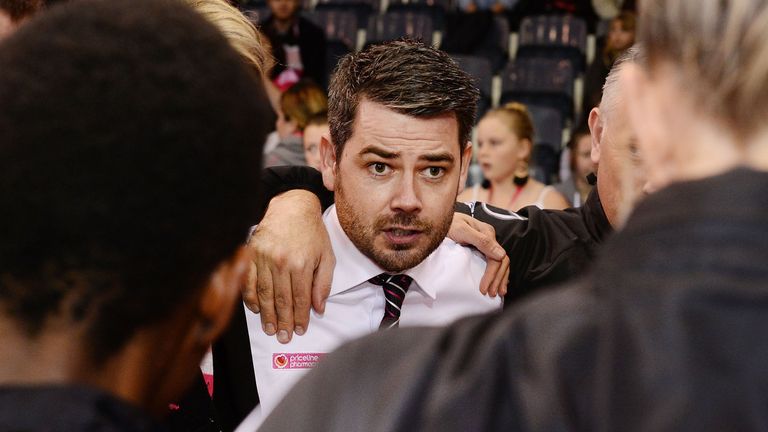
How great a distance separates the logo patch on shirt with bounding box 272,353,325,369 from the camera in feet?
6.81

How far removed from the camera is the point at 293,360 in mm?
2088

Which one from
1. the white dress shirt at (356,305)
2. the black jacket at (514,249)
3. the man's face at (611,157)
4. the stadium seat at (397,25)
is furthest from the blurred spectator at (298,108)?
the man's face at (611,157)

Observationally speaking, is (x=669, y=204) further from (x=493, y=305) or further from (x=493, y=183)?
(x=493, y=183)

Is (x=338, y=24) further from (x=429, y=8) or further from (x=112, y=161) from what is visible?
(x=112, y=161)

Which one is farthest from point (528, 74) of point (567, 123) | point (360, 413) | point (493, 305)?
point (360, 413)

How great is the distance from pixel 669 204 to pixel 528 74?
712 cm

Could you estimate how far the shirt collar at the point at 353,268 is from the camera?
2.20 meters

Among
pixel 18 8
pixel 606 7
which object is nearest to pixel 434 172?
pixel 18 8

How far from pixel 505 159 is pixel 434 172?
345cm

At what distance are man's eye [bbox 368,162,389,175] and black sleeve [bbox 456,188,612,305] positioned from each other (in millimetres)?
366

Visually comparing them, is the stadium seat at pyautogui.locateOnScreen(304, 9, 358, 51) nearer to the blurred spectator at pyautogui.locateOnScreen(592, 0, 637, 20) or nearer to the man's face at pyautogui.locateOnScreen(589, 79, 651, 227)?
the blurred spectator at pyautogui.locateOnScreen(592, 0, 637, 20)

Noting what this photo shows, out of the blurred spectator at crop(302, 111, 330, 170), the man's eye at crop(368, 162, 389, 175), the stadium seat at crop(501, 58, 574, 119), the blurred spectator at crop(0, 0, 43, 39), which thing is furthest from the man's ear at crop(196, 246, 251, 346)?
the stadium seat at crop(501, 58, 574, 119)

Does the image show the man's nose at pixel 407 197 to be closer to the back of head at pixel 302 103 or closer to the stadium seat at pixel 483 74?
the back of head at pixel 302 103

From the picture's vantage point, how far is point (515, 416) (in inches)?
29.1
